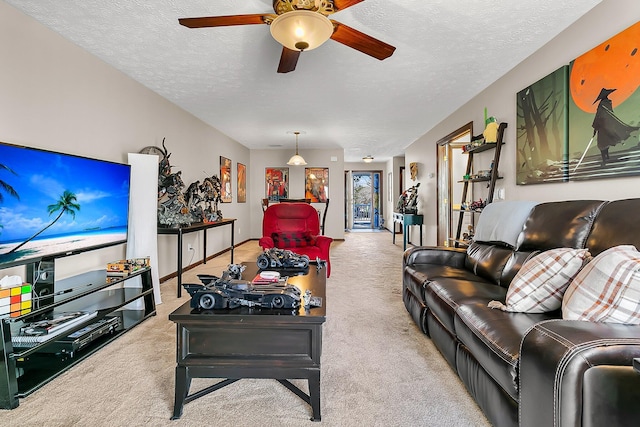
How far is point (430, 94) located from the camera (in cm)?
405

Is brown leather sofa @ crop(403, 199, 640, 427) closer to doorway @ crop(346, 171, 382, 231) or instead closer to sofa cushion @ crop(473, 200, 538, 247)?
sofa cushion @ crop(473, 200, 538, 247)

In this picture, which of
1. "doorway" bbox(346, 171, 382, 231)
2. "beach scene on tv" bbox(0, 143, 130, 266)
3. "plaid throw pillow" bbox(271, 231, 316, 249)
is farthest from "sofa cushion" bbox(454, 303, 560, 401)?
"doorway" bbox(346, 171, 382, 231)

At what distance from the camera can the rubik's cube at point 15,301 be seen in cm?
170

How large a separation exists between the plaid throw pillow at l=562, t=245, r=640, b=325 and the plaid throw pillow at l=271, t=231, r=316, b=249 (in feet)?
10.3

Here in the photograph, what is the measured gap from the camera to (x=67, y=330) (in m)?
2.01

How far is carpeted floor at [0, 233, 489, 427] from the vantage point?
1.54m

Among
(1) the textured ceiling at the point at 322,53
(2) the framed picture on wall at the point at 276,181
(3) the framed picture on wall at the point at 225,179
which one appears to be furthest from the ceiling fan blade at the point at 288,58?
(2) the framed picture on wall at the point at 276,181

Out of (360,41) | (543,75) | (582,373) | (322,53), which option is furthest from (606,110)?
(322,53)

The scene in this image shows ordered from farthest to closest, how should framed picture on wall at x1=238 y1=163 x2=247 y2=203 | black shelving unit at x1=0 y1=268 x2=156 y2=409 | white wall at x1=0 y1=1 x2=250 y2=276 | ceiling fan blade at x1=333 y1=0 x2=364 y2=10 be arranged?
framed picture on wall at x1=238 y1=163 x2=247 y2=203 < white wall at x1=0 y1=1 x2=250 y2=276 < ceiling fan blade at x1=333 y1=0 x2=364 y2=10 < black shelving unit at x1=0 y1=268 x2=156 y2=409

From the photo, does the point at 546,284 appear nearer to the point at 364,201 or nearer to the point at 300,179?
the point at 300,179

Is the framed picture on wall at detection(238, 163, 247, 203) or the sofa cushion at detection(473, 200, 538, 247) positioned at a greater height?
the framed picture on wall at detection(238, 163, 247, 203)

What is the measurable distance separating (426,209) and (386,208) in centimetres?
484

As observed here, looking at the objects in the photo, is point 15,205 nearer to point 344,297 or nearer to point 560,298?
point 344,297

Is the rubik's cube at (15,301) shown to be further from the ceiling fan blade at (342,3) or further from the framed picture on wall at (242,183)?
the framed picture on wall at (242,183)
